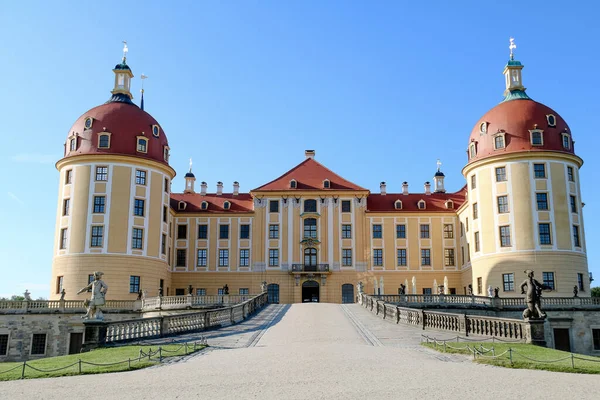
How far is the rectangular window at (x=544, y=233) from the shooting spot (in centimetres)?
4212

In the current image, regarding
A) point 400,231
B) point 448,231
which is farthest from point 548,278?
point 400,231

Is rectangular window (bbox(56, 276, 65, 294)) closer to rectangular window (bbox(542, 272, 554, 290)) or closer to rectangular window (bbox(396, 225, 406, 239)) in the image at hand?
rectangular window (bbox(396, 225, 406, 239))

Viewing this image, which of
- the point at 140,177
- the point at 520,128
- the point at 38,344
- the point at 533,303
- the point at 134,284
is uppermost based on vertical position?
the point at 520,128

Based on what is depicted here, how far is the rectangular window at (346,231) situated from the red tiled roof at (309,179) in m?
3.33

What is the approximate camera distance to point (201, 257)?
53469 mm

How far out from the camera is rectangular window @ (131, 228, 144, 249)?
44438 mm

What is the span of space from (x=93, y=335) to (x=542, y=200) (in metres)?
33.9

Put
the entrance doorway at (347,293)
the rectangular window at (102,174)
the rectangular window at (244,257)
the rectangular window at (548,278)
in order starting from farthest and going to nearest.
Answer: the rectangular window at (244,257), the entrance doorway at (347,293), the rectangular window at (102,174), the rectangular window at (548,278)

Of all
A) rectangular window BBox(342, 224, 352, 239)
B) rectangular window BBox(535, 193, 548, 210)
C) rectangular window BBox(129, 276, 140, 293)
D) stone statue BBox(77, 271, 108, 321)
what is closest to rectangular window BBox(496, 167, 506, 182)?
rectangular window BBox(535, 193, 548, 210)

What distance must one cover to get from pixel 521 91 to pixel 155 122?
29.2 m

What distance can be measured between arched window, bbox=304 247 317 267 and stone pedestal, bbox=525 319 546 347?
3356 cm

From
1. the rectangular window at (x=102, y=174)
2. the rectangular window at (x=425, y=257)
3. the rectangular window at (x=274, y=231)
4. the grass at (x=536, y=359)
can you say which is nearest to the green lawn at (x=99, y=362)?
the grass at (x=536, y=359)

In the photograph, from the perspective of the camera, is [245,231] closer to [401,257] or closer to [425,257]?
[401,257]

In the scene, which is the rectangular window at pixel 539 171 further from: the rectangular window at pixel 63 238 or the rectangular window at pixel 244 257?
the rectangular window at pixel 63 238
